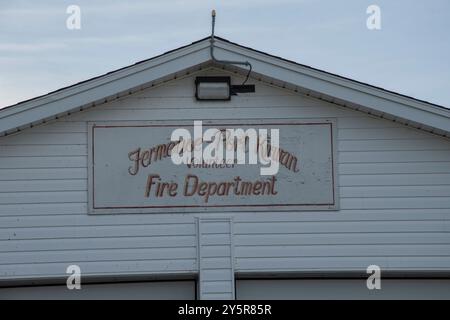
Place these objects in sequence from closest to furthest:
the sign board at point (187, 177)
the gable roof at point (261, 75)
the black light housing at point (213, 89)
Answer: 1. the gable roof at point (261, 75)
2. the sign board at point (187, 177)
3. the black light housing at point (213, 89)

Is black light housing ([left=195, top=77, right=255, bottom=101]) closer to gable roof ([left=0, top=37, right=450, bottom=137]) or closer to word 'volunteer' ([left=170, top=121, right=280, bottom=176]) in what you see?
gable roof ([left=0, top=37, right=450, bottom=137])

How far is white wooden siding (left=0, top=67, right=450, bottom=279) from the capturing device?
15938 millimetres

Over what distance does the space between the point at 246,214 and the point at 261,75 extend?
200 centimetres

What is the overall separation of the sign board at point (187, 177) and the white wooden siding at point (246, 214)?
131 mm

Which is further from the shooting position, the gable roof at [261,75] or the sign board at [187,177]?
the sign board at [187,177]

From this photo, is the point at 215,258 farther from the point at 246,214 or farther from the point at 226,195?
the point at 226,195

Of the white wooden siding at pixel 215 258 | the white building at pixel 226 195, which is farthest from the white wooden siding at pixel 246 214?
the white wooden siding at pixel 215 258

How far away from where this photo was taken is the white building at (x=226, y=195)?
15938 mm

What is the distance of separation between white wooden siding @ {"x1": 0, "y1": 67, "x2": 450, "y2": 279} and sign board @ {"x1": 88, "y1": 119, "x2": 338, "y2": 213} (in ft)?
0.43

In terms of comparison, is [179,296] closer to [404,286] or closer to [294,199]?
[294,199]

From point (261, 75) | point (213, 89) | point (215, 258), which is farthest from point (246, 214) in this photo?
point (261, 75)

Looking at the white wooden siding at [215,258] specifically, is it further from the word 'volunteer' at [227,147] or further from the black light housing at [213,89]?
the black light housing at [213,89]

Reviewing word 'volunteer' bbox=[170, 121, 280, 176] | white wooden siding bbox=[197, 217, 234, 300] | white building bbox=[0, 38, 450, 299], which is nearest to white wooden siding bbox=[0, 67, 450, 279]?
white building bbox=[0, 38, 450, 299]
